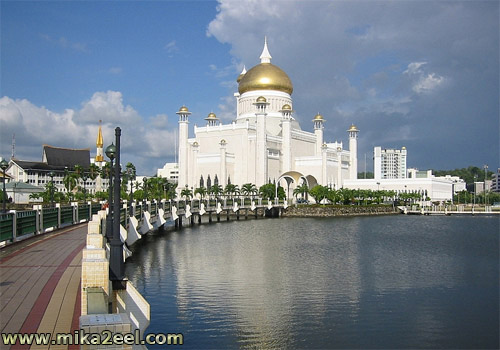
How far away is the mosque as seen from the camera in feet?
227

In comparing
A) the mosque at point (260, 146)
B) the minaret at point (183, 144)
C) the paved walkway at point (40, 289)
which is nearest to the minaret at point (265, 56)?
the mosque at point (260, 146)

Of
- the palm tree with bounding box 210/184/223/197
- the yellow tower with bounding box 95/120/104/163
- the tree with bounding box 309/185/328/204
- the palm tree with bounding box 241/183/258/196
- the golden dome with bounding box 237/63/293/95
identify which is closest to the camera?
the palm tree with bounding box 241/183/258/196

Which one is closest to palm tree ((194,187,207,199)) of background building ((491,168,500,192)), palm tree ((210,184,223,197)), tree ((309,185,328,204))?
palm tree ((210,184,223,197))

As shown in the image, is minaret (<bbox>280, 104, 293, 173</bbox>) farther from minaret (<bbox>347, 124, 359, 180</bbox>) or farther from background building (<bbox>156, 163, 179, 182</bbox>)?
background building (<bbox>156, 163, 179, 182</bbox>)

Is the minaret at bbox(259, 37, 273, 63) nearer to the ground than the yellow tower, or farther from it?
farther from it

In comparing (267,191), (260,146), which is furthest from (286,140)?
(267,191)

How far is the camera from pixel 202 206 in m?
46.4

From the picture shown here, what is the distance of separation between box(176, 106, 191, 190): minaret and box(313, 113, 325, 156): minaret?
782 inches

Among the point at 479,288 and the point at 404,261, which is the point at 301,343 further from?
the point at 404,261

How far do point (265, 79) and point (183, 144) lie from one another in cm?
1455

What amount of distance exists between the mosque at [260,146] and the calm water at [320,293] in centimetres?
3862

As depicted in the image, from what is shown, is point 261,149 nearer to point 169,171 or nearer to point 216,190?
point 216,190

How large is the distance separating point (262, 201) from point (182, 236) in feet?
88.7

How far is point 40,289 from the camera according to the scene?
9375 mm
